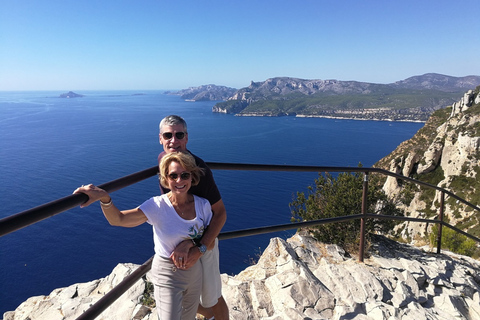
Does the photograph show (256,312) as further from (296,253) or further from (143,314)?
(296,253)

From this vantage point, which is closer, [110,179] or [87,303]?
[87,303]

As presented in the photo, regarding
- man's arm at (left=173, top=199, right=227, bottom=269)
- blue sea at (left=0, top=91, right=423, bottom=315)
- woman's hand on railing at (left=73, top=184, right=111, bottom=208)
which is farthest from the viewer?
blue sea at (left=0, top=91, right=423, bottom=315)

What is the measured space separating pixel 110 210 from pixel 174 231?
1.16 feet

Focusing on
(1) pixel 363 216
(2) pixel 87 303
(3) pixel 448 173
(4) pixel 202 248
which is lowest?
(3) pixel 448 173

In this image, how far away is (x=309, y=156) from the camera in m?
74.5

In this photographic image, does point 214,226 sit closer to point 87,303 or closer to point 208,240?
point 208,240

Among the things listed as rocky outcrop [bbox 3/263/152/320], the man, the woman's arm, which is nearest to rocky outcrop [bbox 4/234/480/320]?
rocky outcrop [bbox 3/263/152/320]

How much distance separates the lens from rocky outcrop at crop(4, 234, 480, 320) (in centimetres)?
283

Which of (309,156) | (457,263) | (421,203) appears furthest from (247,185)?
(457,263)

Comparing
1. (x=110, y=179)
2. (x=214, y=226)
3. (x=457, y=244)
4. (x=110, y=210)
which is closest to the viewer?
(x=110, y=210)

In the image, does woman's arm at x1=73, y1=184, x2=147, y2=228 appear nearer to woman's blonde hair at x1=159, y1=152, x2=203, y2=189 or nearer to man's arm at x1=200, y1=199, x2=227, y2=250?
woman's blonde hair at x1=159, y1=152, x2=203, y2=189

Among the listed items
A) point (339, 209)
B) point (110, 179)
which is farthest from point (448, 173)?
point (110, 179)

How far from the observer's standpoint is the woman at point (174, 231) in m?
1.75

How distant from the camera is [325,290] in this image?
10.0ft
